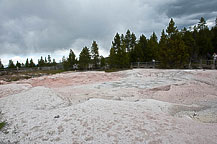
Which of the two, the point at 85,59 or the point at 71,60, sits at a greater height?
the point at 71,60

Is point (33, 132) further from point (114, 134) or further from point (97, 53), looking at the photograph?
point (97, 53)

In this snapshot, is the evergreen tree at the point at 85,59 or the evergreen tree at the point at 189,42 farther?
the evergreen tree at the point at 85,59

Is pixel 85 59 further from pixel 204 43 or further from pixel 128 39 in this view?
pixel 204 43

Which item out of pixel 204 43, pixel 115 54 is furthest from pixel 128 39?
pixel 204 43

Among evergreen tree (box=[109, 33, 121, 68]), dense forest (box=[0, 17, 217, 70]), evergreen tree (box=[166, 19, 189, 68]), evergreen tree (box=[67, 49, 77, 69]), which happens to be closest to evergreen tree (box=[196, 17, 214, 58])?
dense forest (box=[0, 17, 217, 70])

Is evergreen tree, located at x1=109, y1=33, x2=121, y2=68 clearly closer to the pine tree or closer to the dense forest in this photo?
the dense forest

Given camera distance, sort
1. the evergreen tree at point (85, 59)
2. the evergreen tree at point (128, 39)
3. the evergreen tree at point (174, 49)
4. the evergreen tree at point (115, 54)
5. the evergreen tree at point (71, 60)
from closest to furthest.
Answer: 1. the evergreen tree at point (174, 49)
2. the evergreen tree at point (115, 54)
3. the evergreen tree at point (85, 59)
4. the evergreen tree at point (128, 39)
5. the evergreen tree at point (71, 60)

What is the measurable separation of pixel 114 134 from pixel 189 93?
8.25 m

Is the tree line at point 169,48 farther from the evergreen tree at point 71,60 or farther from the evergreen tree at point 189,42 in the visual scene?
the evergreen tree at point 71,60

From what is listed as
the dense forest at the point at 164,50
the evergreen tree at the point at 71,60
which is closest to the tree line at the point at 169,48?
the dense forest at the point at 164,50

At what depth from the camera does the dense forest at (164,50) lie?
1084 inches

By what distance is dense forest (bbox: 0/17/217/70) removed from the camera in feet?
90.3

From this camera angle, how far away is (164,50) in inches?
1122

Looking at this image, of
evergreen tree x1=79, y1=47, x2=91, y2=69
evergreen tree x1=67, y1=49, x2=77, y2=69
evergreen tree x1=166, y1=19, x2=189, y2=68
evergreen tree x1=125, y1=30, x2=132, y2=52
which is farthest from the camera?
evergreen tree x1=67, y1=49, x2=77, y2=69
